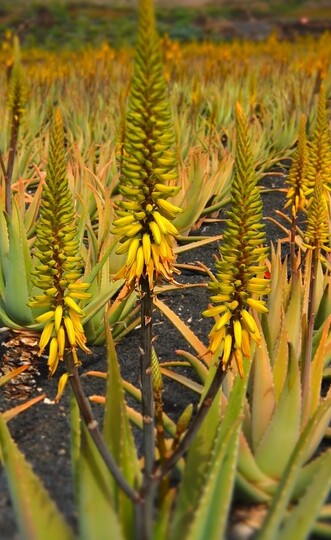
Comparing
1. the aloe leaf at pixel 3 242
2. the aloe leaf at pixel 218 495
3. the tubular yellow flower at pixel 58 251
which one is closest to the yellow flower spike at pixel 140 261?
the tubular yellow flower at pixel 58 251

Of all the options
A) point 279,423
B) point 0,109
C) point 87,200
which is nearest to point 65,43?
point 0,109

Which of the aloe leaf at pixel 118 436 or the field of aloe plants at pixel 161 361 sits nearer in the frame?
the field of aloe plants at pixel 161 361

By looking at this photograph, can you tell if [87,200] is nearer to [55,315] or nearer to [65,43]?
[55,315]

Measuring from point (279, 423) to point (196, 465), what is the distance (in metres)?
0.28

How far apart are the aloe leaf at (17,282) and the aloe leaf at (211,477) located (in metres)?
1.00

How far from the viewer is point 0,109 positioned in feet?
15.6

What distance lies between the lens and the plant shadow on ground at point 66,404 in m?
1.62

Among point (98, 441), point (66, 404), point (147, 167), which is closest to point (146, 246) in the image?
point (147, 167)

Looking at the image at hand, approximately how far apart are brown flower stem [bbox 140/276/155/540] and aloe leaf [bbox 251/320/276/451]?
465 millimetres

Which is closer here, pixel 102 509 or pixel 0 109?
pixel 102 509

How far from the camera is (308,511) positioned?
4.15 ft

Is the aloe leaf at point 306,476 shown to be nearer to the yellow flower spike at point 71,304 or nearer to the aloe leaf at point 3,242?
the yellow flower spike at point 71,304

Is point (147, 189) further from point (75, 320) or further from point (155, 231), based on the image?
point (75, 320)

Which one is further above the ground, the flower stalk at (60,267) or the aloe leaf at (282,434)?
the flower stalk at (60,267)
